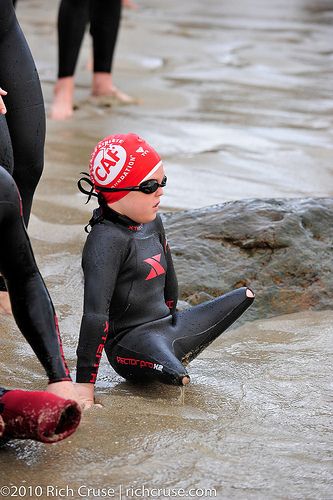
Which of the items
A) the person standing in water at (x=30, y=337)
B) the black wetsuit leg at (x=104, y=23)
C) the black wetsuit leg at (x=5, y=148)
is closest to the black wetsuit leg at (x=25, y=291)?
the person standing in water at (x=30, y=337)

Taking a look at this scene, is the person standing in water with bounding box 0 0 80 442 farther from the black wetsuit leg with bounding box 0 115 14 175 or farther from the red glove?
the black wetsuit leg with bounding box 0 115 14 175

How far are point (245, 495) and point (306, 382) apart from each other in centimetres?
76

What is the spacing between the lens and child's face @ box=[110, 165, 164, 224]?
307 centimetres

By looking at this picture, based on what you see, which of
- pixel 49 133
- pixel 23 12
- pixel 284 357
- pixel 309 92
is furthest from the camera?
pixel 23 12

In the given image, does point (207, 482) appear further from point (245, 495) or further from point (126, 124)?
point (126, 124)

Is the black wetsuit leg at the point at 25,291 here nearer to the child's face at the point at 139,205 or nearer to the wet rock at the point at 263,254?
the child's face at the point at 139,205

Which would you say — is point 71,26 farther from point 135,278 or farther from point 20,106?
point 135,278

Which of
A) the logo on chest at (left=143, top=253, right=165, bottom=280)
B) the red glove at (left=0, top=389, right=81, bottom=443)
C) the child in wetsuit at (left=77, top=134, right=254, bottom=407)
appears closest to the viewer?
the red glove at (left=0, top=389, right=81, bottom=443)

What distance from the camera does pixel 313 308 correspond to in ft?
12.2

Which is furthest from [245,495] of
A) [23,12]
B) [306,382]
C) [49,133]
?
[23,12]

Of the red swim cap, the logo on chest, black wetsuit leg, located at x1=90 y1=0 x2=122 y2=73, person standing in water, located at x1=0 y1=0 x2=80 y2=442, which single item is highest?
the red swim cap

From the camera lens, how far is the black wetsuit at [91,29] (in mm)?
6461

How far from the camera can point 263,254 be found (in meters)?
3.88

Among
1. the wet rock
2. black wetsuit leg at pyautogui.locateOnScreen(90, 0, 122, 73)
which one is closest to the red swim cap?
the wet rock
